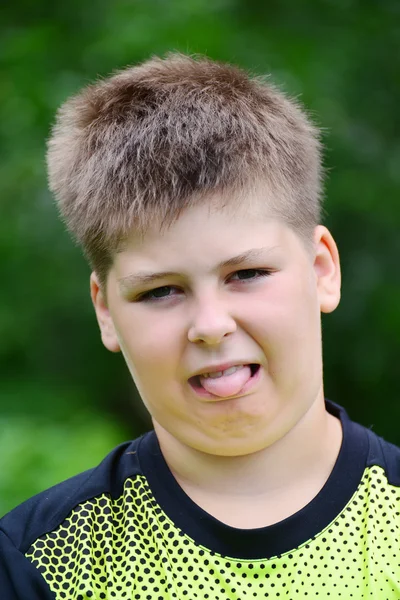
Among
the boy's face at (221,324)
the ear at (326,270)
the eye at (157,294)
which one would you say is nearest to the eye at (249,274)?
the boy's face at (221,324)

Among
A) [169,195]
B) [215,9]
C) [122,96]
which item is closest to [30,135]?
[215,9]

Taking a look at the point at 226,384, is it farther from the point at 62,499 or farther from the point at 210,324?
the point at 62,499

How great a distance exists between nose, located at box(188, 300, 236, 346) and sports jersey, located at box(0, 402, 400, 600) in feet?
1.36

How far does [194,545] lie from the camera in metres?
2.04

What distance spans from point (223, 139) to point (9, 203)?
281cm

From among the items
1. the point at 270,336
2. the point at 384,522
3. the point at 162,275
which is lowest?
the point at 384,522

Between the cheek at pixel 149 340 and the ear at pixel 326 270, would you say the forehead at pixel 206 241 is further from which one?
the ear at pixel 326 270

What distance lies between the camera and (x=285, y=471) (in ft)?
6.97

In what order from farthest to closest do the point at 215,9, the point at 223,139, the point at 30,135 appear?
the point at 30,135, the point at 215,9, the point at 223,139

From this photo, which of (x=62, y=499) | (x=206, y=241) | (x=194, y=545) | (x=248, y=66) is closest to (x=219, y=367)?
(x=206, y=241)

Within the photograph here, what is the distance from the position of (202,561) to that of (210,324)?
1.70 feet

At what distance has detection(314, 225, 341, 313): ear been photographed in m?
A: 2.21

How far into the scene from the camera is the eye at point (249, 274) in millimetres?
1958

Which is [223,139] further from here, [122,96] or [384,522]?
[384,522]
